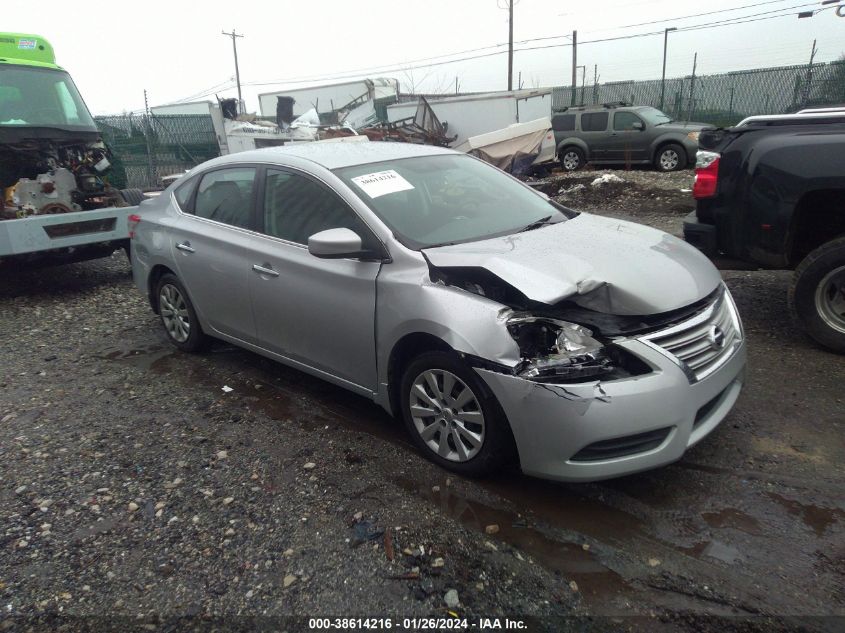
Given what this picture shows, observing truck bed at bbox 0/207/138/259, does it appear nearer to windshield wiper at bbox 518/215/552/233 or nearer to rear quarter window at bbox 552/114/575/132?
windshield wiper at bbox 518/215/552/233

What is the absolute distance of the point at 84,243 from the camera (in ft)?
23.9

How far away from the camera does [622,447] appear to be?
277 cm

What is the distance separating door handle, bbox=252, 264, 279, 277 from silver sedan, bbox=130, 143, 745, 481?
1 centimetres

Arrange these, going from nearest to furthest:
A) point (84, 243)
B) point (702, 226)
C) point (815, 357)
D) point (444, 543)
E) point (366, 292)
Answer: point (444, 543), point (366, 292), point (815, 357), point (702, 226), point (84, 243)

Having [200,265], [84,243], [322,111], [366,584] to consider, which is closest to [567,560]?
[366,584]

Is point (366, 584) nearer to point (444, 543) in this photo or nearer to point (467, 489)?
point (444, 543)

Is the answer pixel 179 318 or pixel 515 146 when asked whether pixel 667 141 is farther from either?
pixel 179 318

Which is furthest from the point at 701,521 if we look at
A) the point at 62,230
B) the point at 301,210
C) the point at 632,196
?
the point at 632,196

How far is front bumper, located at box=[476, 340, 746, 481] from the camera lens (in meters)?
2.68

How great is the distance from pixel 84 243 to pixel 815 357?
7.42 m

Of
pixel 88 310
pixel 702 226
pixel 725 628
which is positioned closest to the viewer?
pixel 725 628

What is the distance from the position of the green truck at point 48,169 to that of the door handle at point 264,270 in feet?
13.8

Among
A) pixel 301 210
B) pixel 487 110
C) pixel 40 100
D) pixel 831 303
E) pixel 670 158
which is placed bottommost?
pixel 831 303

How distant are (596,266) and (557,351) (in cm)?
52
